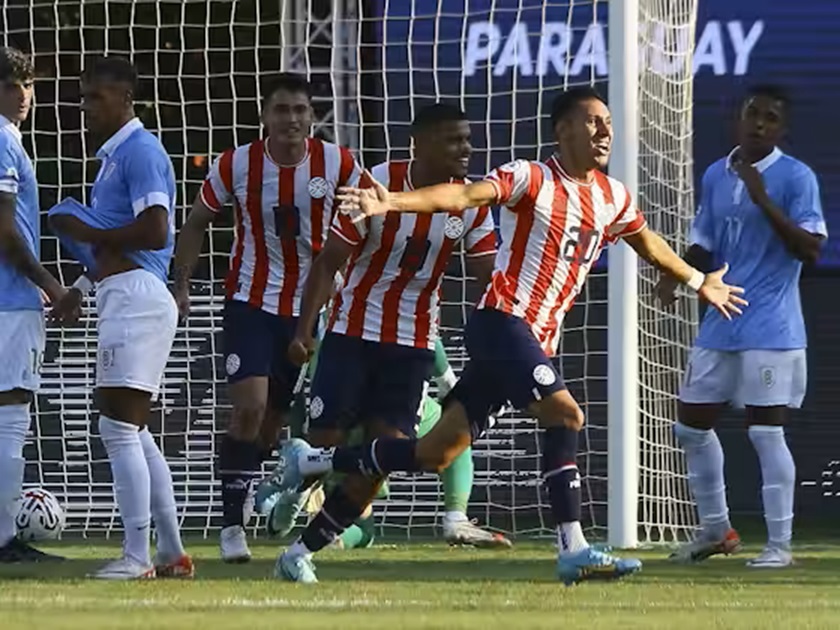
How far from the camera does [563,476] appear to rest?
24.2ft

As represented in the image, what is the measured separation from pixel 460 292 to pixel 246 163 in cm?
311

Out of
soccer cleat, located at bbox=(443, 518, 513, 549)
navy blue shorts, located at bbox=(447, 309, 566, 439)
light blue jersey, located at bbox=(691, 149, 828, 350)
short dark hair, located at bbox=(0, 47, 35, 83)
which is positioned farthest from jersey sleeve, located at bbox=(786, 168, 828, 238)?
short dark hair, located at bbox=(0, 47, 35, 83)

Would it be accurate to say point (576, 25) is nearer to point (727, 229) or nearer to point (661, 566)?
point (727, 229)

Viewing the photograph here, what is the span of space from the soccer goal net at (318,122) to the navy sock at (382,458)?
3446mm

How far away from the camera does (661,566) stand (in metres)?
8.51

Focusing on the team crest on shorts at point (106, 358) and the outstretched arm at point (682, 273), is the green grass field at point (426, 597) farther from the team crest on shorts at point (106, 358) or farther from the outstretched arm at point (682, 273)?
the outstretched arm at point (682, 273)

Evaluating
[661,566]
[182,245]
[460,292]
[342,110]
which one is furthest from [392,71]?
[661,566]

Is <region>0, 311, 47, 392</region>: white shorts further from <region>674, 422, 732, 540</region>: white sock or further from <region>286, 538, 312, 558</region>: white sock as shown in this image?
<region>674, 422, 732, 540</region>: white sock

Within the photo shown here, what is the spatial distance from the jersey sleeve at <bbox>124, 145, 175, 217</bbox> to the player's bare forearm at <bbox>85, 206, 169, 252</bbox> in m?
0.03

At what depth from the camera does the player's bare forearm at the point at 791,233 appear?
28.2 feet

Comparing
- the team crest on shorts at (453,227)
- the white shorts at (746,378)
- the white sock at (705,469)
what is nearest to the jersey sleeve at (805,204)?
the white shorts at (746,378)

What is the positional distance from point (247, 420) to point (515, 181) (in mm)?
1967

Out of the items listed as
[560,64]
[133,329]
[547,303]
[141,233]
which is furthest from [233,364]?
[560,64]

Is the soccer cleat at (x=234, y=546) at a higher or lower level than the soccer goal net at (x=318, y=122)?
lower
